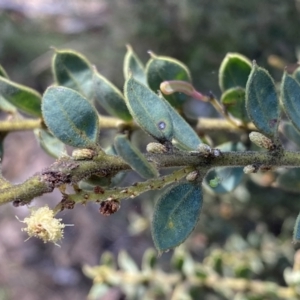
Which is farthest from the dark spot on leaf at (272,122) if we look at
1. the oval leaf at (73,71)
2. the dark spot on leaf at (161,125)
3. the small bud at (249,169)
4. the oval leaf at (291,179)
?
the oval leaf at (73,71)

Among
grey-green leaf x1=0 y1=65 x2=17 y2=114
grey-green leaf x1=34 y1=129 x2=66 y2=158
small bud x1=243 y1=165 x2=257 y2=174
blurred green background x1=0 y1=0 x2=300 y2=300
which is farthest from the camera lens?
blurred green background x1=0 y1=0 x2=300 y2=300

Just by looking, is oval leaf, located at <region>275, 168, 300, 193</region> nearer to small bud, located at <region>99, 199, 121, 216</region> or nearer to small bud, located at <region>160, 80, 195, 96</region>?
small bud, located at <region>160, 80, 195, 96</region>

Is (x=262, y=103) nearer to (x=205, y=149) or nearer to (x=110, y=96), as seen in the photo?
(x=205, y=149)

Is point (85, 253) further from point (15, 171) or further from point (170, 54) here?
point (170, 54)

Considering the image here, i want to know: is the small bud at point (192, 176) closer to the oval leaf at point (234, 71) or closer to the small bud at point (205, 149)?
the small bud at point (205, 149)

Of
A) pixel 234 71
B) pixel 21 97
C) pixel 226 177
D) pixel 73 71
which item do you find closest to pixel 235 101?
pixel 234 71

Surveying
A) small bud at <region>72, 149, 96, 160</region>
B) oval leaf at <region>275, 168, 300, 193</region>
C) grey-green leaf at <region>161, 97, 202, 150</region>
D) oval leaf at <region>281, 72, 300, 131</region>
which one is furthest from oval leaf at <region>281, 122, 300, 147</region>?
small bud at <region>72, 149, 96, 160</region>

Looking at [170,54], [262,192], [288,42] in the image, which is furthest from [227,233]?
[170,54]
